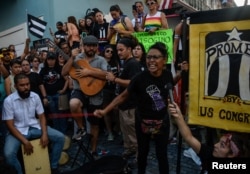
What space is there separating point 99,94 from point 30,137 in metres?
1.21

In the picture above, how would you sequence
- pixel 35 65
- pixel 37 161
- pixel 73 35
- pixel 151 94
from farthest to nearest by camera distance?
pixel 73 35 → pixel 35 65 → pixel 37 161 → pixel 151 94

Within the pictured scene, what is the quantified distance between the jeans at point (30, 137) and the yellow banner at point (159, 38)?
2.63m

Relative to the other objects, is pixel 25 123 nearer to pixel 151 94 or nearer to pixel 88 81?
pixel 88 81

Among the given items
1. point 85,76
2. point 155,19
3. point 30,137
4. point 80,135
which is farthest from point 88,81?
point 155,19

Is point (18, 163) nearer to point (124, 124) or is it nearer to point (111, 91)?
point (124, 124)

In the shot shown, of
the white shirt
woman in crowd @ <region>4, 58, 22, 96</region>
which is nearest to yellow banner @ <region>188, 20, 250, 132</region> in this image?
the white shirt

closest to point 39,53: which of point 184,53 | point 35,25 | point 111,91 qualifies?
point 35,25

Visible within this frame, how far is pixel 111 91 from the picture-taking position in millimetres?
6379

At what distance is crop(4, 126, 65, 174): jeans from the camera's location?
14.2 ft

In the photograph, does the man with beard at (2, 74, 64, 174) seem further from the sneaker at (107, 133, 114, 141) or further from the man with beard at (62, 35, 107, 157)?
the sneaker at (107, 133, 114, 141)

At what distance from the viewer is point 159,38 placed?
6297mm

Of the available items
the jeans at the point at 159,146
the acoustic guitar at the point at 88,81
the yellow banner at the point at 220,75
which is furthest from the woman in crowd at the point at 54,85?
the yellow banner at the point at 220,75

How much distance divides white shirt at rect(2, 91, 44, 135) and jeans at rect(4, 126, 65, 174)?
0.11 meters

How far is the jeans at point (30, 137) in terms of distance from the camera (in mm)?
4328
